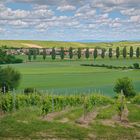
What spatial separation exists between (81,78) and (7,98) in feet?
221

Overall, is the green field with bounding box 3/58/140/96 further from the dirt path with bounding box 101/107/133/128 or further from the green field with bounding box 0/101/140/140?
the green field with bounding box 0/101/140/140

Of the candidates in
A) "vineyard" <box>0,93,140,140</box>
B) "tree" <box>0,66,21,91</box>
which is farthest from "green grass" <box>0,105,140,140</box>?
"tree" <box>0,66,21,91</box>

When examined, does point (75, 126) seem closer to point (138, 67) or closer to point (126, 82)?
point (126, 82)

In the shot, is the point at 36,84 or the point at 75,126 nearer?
the point at 75,126

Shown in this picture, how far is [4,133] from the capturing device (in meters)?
27.4

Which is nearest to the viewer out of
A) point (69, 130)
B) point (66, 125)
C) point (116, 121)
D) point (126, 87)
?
point (69, 130)

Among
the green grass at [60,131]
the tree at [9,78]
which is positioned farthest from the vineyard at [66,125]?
the tree at [9,78]

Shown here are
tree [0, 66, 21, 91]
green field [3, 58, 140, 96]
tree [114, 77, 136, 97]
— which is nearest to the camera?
tree [114, 77, 136, 97]

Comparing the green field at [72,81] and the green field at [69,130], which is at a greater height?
the green field at [69,130]

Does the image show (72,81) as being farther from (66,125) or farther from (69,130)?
(69,130)

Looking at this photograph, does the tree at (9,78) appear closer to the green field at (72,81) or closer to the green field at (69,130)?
the green field at (72,81)

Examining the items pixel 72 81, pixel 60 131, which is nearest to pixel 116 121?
pixel 60 131

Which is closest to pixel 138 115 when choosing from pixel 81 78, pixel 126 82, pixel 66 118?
pixel 66 118

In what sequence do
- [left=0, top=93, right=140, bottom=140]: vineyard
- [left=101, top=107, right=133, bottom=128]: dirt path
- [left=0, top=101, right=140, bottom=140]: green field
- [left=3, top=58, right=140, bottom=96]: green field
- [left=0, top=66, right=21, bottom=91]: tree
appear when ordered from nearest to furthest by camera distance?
[left=0, top=101, right=140, bottom=140]: green field
[left=0, top=93, right=140, bottom=140]: vineyard
[left=101, top=107, right=133, bottom=128]: dirt path
[left=0, top=66, right=21, bottom=91]: tree
[left=3, top=58, right=140, bottom=96]: green field
